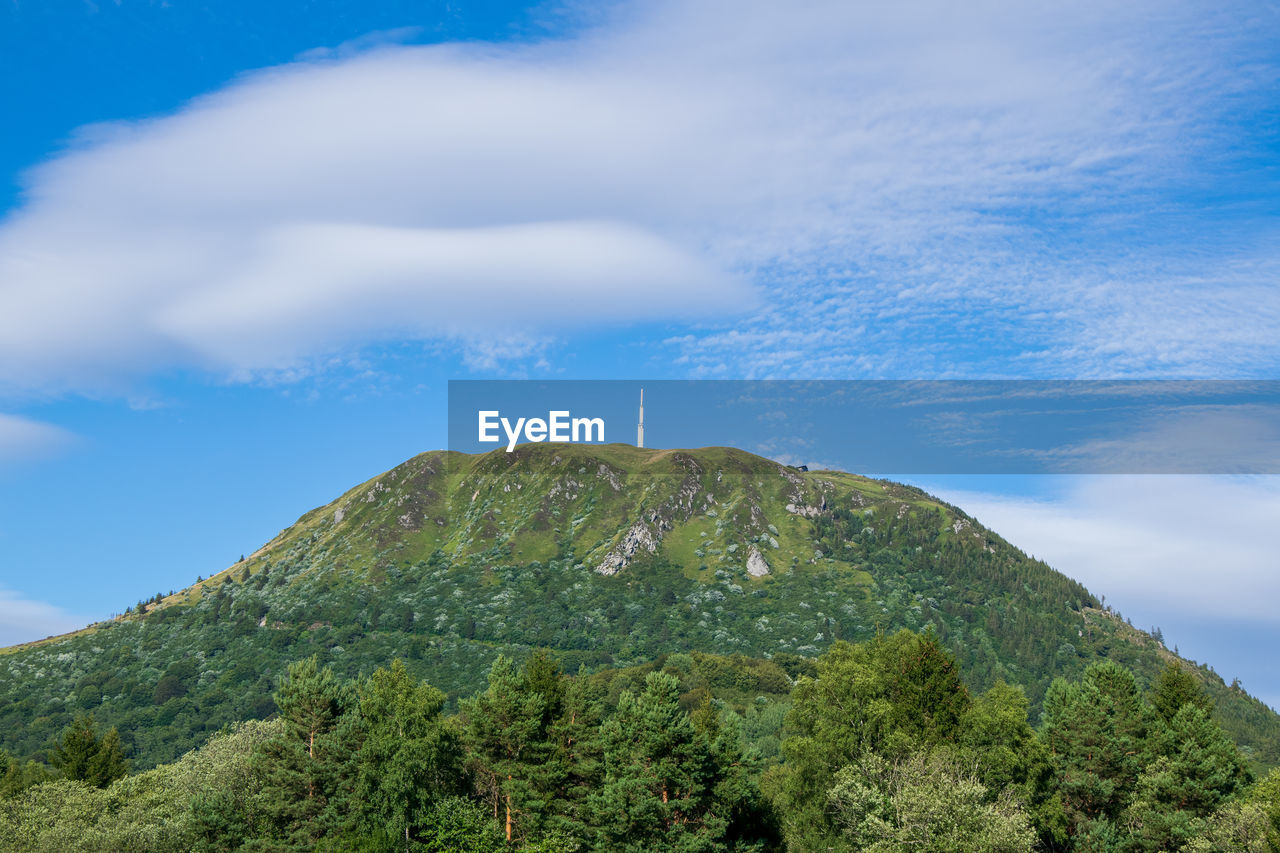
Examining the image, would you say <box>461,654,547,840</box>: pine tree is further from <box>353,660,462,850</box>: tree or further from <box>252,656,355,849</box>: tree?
<box>252,656,355,849</box>: tree

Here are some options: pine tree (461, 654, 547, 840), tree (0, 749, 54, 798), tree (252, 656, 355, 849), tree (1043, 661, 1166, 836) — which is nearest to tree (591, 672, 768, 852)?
pine tree (461, 654, 547, 840)

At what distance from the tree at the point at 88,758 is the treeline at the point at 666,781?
115 ft

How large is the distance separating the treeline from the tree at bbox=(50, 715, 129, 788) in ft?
115

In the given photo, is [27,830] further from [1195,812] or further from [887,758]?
[1195,812]

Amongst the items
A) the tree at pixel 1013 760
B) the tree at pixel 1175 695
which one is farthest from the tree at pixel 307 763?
the tree at pixel 1175 695

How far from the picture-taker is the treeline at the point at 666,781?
3206 inches

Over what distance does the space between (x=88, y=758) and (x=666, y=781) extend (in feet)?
320

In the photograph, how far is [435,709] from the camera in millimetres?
93188

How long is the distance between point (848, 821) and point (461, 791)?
1306 inches

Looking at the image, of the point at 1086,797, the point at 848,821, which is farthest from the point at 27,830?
the point at 1086,797

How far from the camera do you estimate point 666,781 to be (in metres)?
83.6

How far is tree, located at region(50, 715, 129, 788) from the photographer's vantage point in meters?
138

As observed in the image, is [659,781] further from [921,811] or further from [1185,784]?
[1185,784]

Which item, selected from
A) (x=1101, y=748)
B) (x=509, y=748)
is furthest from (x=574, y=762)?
(x=1101, y=748)
